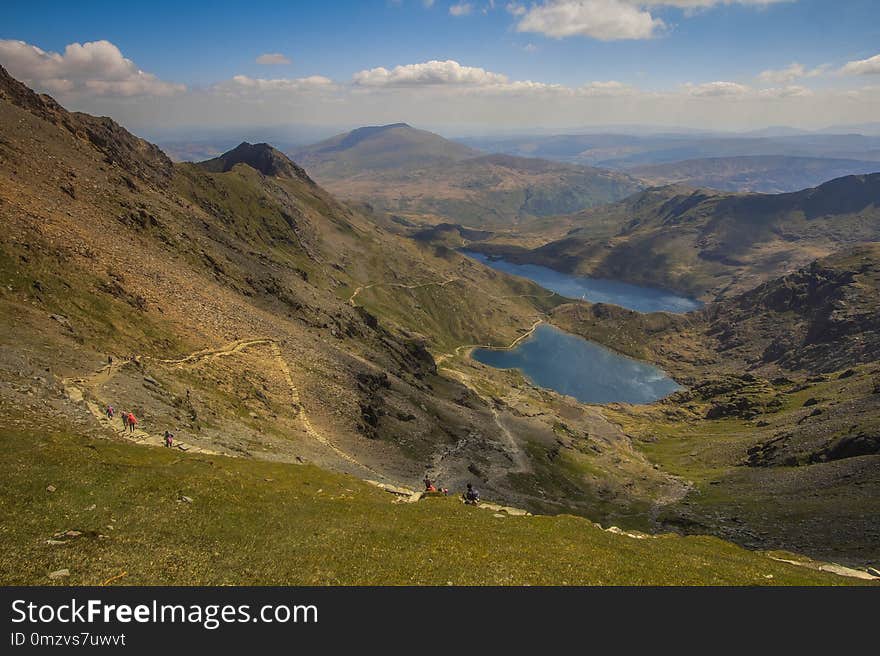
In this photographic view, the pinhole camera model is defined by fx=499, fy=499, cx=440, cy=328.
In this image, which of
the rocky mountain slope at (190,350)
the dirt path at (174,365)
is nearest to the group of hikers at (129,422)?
the dirt path at (174,365)

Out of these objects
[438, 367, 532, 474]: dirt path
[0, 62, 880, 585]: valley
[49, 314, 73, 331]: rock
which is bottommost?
[438, 367, 532, 474]: dirt path

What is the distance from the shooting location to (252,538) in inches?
1233

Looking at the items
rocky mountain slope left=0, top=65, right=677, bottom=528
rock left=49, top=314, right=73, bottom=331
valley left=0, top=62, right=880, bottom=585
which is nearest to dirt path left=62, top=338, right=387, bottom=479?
rocky mountain slope left=0, top=65, right=677, bottom=528

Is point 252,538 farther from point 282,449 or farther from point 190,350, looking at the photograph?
point 190,350

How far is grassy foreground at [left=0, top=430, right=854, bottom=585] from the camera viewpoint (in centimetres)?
2495

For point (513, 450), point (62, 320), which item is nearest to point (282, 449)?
point (62, 320)

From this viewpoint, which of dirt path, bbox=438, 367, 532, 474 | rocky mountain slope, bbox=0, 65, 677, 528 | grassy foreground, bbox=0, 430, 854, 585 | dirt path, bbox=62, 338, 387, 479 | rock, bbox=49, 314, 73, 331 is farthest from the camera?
dirt path, bbox=438, 367, 532, 474

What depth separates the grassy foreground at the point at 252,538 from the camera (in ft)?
81.9

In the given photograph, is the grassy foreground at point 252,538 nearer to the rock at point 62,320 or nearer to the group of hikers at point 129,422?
the group of hikers at point 129,422

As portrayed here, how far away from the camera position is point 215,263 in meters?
128

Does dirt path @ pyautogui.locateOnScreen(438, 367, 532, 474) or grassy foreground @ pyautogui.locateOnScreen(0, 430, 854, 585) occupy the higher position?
grassy foreground @ pyautogui.locateOnScreen(0, 430, 854, 585)

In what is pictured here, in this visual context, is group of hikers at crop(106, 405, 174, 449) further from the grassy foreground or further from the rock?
the rock
